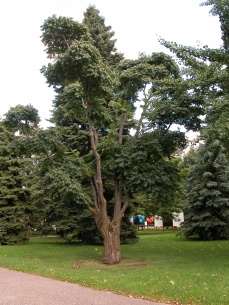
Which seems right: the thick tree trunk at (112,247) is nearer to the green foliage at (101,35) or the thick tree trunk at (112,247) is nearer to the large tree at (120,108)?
the large tree at (120,108)

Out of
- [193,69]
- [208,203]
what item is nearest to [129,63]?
[193,69]

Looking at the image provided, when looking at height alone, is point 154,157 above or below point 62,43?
below

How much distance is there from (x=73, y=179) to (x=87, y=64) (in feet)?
12.4

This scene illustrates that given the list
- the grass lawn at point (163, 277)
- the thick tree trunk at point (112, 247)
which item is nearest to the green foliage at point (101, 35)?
the thick tree trunk at point (112, 247)

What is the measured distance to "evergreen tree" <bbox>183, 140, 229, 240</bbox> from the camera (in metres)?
19.7

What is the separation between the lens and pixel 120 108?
1199cm

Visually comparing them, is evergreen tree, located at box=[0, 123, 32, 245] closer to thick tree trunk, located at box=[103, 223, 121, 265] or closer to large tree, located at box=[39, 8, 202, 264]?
large tree, located at box=[39, 8, 202, 264]

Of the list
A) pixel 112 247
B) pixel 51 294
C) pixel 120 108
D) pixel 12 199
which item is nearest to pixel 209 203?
pixel 112 247

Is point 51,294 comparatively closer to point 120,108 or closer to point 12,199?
point 120,108

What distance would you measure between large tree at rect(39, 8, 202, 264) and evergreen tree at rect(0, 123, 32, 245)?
9310mm

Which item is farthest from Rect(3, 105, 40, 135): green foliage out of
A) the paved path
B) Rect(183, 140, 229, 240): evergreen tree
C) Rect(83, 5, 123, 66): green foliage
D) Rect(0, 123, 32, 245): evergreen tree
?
Rect(183, 140, 229, 240): evergreen tree

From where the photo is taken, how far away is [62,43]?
11945mm

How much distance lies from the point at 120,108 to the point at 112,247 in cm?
480

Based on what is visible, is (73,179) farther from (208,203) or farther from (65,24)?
(208,203)
